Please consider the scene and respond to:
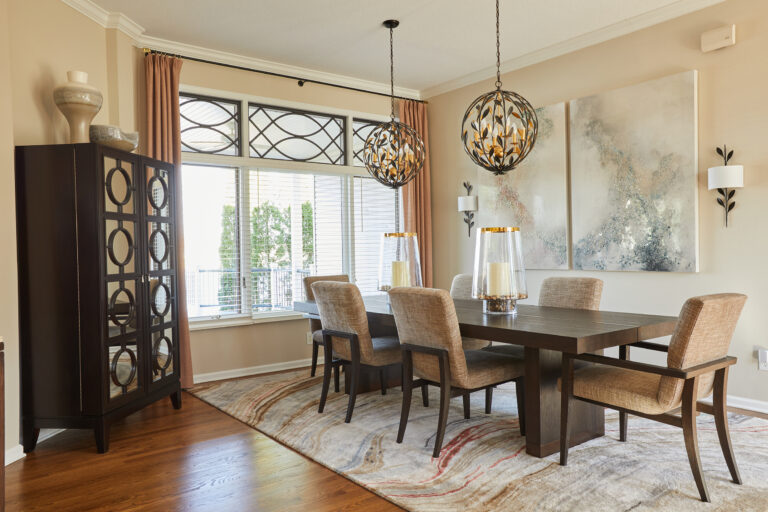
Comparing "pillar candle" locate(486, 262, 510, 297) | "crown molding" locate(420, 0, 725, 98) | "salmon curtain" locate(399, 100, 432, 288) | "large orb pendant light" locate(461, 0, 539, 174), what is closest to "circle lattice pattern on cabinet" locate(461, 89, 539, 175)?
"large orb pendant light" locate(461, 0, 539, 174)

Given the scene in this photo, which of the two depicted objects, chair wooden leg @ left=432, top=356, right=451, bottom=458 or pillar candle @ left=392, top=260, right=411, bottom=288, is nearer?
chair wooden leg @ left=432, top=356, right=451, bottom=458

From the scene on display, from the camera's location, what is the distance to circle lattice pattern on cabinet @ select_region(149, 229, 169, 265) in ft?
12.0

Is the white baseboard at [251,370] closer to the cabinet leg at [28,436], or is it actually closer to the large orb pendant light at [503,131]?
the cabinet leg at [28,436]

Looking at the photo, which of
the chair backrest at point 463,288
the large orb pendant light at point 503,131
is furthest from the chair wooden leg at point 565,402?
the chair backrest at point 463,288

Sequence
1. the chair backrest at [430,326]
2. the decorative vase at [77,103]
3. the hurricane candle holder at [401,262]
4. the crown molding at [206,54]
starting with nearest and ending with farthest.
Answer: the chair backrest at [430,326] → the decorative vase at [77,103] → the crown molding at [206,54] → the hurricane candle holder at [401,262]

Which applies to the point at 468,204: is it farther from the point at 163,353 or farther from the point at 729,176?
the point at 163,353

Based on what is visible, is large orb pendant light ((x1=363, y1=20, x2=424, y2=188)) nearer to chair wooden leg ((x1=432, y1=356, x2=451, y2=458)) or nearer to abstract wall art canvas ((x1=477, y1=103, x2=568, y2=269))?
abstract wall art canvas ((x1=477, y1=103, x2=568, y2=269))

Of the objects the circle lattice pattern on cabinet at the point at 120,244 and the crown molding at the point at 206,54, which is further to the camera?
the crown molding at the point at 206,54

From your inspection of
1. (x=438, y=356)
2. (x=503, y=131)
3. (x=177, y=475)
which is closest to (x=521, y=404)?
(x=438, y=356)

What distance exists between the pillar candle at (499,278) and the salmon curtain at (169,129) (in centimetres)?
248

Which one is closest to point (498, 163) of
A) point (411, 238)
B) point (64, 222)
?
point (411, 238)

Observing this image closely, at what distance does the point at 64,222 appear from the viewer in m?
3.20

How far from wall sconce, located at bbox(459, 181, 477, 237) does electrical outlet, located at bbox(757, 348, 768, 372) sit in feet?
9.00

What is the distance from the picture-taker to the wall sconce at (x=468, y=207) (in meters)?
5.67
